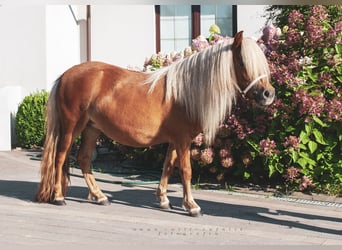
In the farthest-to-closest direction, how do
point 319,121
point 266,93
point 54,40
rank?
1. point 54,40
2. point 319,121
3. point 266,93

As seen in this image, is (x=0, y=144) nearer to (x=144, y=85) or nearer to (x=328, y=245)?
(x=144, y=85)

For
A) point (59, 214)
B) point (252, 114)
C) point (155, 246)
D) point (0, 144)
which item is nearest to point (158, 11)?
point (0, 144)

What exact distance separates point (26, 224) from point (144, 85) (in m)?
1.98

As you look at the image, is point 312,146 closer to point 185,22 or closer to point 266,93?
point 266,93

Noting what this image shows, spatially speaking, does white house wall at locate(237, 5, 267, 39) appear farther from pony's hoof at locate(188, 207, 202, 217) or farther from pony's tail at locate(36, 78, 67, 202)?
pony's hoof at locate(188, 207, 202, 217)

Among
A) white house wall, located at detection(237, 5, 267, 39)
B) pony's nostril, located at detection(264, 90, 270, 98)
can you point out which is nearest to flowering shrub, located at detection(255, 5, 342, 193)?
pony's nostril, located at detection(264, 90, 270, 98)

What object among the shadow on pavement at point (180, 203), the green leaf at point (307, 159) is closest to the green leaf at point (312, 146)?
the green leaf at point (307, 159)

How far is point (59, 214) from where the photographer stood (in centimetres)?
571

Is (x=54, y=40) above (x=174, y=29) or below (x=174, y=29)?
below

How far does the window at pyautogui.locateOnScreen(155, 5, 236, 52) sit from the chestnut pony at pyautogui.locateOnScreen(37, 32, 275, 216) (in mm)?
7766

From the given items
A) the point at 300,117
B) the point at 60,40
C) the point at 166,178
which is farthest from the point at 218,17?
the point at 166,178

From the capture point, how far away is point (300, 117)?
23.0 feet

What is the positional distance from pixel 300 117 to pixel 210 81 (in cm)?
219

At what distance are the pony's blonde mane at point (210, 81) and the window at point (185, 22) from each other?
8077 millimetres
